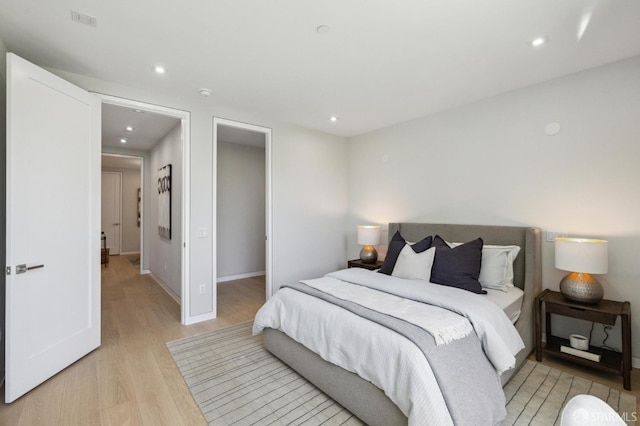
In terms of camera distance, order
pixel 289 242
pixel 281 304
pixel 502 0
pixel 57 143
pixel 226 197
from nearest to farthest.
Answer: pixel 502 0, pixel 57 143, pixel 281 304, pixel 289 242, pixel 226 197

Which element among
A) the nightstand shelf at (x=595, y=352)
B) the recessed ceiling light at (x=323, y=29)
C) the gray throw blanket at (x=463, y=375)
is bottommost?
the nightstand shelf at (x=595, y=352)

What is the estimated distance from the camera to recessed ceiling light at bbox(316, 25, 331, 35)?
1.98 m

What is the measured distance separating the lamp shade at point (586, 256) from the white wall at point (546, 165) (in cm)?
36

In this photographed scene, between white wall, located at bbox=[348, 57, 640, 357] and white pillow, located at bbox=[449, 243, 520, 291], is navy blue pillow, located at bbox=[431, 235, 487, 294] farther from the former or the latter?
white wall, located at bbox=[348, 57, 640, 357]

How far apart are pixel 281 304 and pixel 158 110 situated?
244 centimetres

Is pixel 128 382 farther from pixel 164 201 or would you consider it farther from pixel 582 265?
pixel 582 265

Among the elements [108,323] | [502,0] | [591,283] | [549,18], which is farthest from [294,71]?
[108,323]

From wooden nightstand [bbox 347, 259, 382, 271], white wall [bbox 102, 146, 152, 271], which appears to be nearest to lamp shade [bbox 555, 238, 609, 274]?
wooden nightstand [bbox 347, 259, 382, 271]

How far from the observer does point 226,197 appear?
17.8 feet

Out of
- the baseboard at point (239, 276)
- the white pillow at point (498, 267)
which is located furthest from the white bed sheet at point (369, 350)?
the baseboard at point (239, 276)

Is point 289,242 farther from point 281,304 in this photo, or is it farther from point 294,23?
point 294,23

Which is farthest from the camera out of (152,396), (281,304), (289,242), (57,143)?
(289,242)

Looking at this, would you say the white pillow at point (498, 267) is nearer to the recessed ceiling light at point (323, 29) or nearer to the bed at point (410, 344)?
the bed at point (410, 344)

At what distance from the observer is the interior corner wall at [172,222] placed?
3.99 meters
